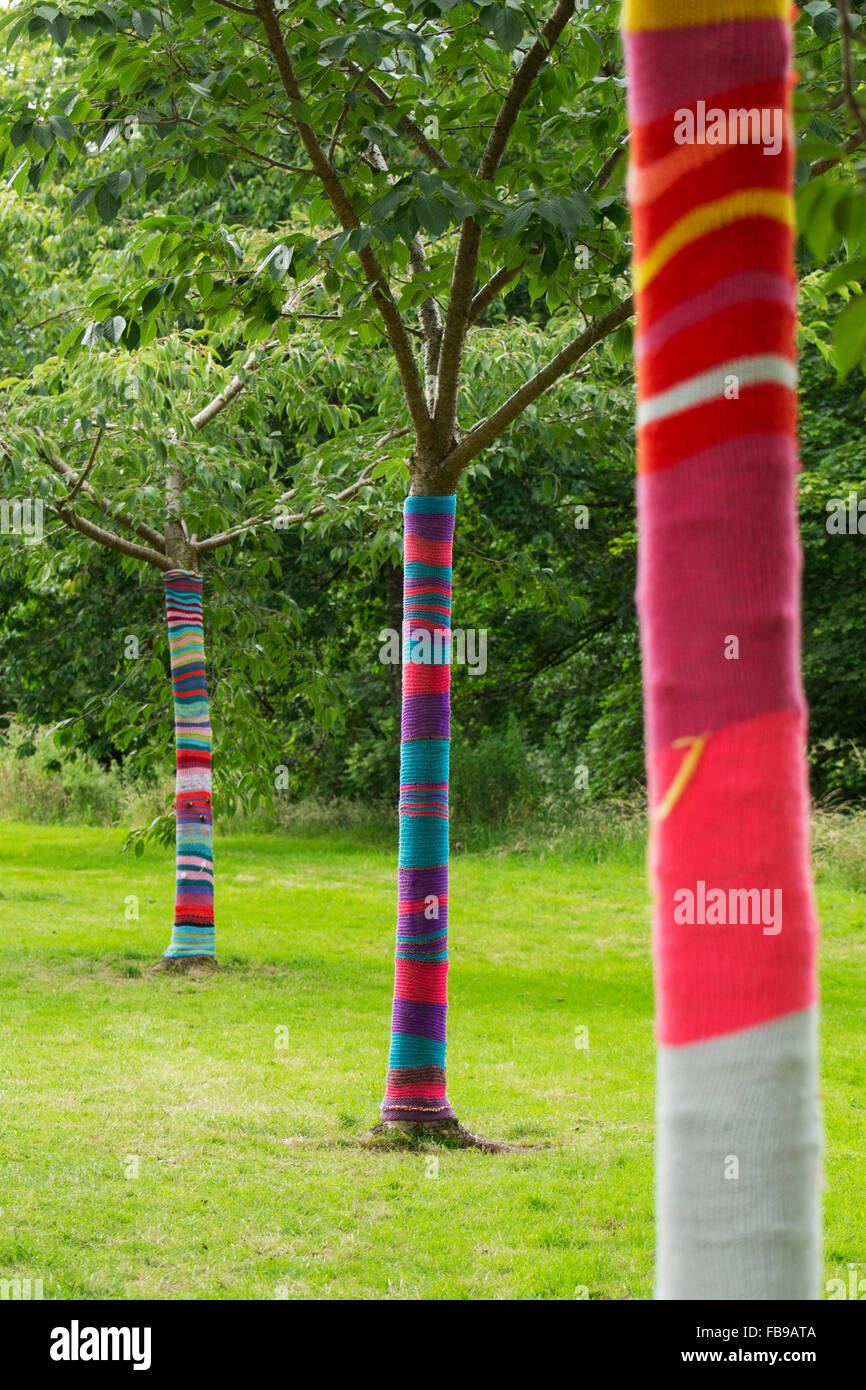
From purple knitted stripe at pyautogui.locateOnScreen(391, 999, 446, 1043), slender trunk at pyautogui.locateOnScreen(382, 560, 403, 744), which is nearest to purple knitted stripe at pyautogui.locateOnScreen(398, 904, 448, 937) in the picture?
purple knitted stripe at pyautogui.locateOnScreen(391, 999, 446, 1043)

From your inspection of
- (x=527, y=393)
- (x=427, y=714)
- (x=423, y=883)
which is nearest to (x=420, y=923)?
(x=423, y=883)

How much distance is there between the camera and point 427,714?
618 centimetres

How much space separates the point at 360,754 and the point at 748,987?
20686mm

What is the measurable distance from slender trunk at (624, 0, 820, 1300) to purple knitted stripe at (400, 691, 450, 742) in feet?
15.4

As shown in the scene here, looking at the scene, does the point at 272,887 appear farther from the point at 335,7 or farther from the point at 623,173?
the point at 623,173

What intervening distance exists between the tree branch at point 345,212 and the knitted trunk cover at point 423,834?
48 centimetres

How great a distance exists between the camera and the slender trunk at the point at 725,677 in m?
1.36

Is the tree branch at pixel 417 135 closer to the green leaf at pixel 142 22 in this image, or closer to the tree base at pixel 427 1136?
the green leaf at pixel 142 22

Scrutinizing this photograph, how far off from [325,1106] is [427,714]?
7.10 ft

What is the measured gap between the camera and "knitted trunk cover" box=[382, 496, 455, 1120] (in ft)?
19.9

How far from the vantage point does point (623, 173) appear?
8.98 ft

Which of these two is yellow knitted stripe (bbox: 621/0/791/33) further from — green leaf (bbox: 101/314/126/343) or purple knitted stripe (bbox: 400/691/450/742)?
purple knitted stripe (bbox: 400/691/450/742)

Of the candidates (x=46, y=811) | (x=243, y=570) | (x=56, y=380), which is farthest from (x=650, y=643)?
(x=46, y=811)

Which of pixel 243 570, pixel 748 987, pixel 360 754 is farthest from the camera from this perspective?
pixel 360 754
